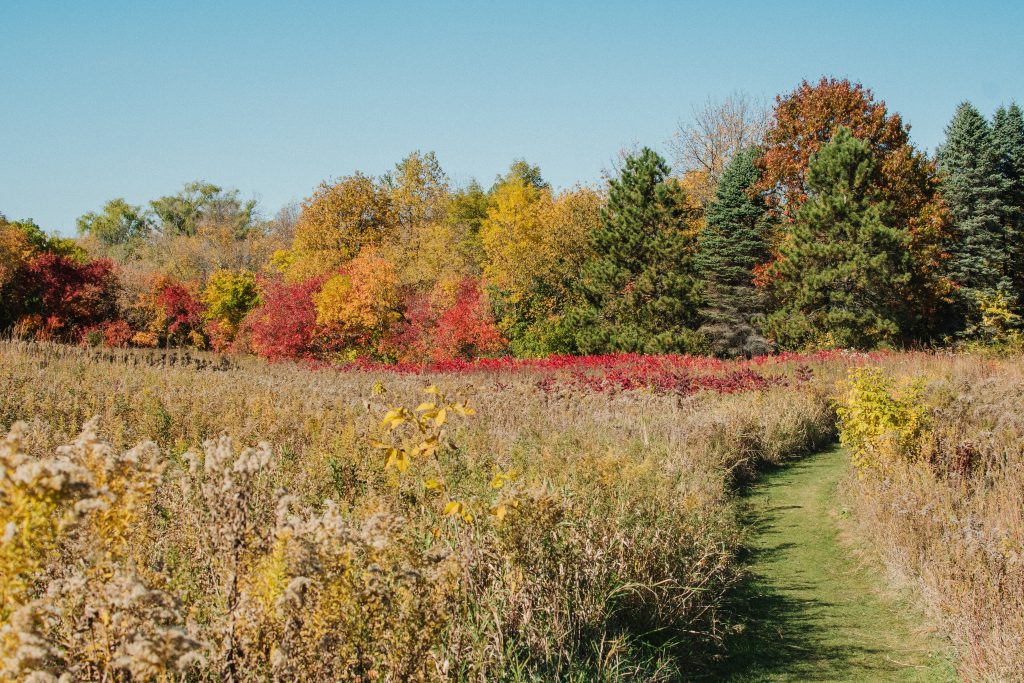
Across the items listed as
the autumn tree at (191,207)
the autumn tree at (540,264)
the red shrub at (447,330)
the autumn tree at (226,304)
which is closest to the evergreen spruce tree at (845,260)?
the autumn tree at (540,264)

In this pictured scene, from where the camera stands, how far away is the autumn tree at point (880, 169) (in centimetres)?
2827

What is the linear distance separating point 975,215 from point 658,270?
13.6 metres

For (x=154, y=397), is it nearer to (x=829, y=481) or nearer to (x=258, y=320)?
(x=829, y=481)

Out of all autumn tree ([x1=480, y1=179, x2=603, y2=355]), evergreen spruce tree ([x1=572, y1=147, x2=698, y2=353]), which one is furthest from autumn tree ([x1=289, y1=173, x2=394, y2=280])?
evergreen spruce tree ([x1=572, y1=147, x2=698, y2=353])

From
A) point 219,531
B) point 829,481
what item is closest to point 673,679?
point 219,531

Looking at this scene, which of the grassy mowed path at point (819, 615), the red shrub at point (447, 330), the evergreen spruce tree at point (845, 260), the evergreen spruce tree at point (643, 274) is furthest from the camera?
the evergreen spruce tree at point (643, 274)

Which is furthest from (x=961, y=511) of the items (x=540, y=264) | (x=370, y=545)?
(x=540, y=264)

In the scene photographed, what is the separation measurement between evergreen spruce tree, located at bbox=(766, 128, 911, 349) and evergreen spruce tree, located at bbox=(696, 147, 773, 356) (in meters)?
2.18

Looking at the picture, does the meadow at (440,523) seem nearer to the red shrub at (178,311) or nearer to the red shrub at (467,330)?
the red shrub at (467,330)

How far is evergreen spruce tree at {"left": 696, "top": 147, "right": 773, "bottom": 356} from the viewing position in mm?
28109

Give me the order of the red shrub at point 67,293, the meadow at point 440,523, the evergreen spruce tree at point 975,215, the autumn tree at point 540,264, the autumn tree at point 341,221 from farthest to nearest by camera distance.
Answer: the autumn tree at point 341,221
the evergreen spruce tree at point 975,215
the autumn tree at point 540,264
the red shrub at point 67,293
the meadow at point 440,523

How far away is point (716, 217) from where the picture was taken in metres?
30.9

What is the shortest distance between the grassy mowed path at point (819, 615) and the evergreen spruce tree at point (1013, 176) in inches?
1046

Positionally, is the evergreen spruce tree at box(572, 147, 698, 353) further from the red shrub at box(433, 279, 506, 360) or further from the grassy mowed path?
the grassy mowed path
